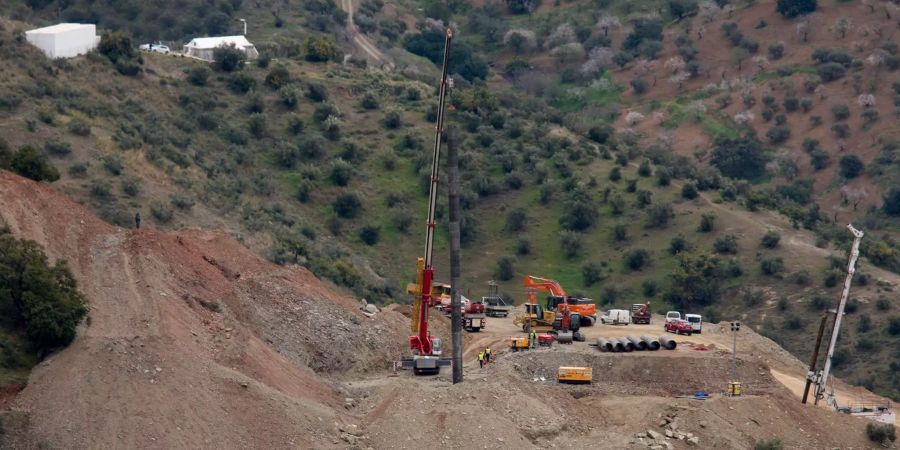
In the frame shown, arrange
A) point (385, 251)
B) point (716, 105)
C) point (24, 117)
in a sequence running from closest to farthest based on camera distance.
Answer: point (24, 117)
point (385, 251)
point (716, 105)

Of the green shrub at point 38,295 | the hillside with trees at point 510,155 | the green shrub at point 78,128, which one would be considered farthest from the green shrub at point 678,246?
the green shrub at point 38,295

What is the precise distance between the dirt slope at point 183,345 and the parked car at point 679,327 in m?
13.2

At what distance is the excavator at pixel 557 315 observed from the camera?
215ft

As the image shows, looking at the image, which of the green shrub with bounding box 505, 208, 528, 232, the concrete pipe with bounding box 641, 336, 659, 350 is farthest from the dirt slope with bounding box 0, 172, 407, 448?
the green shrub with bounding box 505, 208, 528, 232

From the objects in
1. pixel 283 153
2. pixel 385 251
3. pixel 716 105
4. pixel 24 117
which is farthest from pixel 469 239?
pixel 716 105

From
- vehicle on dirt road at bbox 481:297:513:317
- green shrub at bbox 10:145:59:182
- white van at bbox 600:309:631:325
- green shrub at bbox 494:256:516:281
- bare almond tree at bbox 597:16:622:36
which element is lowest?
green shrub at bbox 494:256:516:281

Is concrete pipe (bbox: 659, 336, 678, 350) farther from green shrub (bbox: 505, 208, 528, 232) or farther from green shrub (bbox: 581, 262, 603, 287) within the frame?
green shrub (bbox: 505, 208, 528, 232)

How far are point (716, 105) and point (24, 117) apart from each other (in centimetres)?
7193

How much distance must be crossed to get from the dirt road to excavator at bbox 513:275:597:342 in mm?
60105

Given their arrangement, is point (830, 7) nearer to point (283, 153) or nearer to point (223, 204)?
point (283, 153)

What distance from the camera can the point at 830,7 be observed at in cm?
14388

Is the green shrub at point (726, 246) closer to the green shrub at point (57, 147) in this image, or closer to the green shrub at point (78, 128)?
the green shrub at point (78, 128)

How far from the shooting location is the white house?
108812 mm

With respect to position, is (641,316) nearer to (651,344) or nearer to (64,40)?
(651,344)
